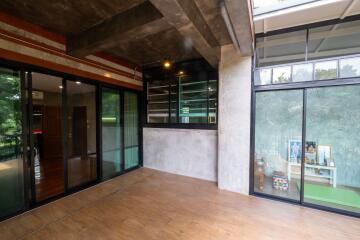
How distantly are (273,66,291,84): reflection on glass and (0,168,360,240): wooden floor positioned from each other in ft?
7.78

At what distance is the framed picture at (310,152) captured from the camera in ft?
9.98

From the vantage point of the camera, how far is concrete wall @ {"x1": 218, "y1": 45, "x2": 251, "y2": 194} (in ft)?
11.2

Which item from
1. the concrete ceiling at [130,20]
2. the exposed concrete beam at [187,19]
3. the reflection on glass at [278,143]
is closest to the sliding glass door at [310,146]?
the reflection on glass at [278,143]

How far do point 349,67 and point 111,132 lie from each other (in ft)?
16.8

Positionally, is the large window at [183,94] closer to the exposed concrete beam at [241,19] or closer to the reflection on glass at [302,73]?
the exposed concrete beam at [241,19]

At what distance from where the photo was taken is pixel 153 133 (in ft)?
16.9

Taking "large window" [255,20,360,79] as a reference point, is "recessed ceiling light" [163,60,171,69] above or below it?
above

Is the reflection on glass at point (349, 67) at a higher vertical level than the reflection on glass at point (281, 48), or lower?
lower

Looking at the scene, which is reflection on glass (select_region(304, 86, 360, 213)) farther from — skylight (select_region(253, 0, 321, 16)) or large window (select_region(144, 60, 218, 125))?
large window (select_region(144, 60, 218, 125))

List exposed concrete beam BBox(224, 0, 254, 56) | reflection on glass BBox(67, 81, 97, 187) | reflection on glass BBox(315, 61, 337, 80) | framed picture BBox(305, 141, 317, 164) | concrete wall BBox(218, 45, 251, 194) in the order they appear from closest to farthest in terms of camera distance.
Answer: exposed concrete beam BBox(224, 0, 254, 56), reflection on glass BBox(315, 61, 337, 80), framed picture BBox(305, 141, 317, 164), concrete wall BBox(218, 45, 251, 194), reflection on glass BBox(67, 81, 97, 187)

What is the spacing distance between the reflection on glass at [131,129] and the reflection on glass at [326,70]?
4.49 meters

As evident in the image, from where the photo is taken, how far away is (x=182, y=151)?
15.3 ft

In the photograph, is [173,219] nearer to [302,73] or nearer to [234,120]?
[234,120]

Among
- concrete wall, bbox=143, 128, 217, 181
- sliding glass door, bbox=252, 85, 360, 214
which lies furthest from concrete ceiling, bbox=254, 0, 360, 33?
concrete wall, bbox=143, 128, 217, 181
